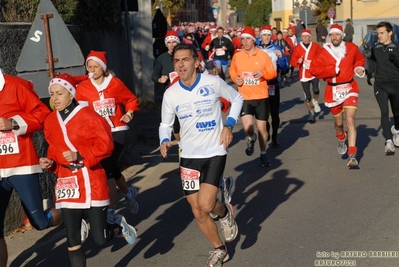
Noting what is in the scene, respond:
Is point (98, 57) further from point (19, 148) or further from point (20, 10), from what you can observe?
point (20, 10)

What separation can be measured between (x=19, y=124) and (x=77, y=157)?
733 mm

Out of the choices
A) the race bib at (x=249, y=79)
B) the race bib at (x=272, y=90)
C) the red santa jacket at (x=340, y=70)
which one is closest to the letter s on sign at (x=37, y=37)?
the race bib at (x=249, y=79)

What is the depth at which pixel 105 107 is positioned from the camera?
8086mm

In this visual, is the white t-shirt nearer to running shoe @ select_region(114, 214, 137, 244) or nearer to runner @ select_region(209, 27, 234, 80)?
running shoe @ select_region(114, 214, 137, 244)

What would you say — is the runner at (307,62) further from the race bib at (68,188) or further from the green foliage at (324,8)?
the green foliage at (324,8)

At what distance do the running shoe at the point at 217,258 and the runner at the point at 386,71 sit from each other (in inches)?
225

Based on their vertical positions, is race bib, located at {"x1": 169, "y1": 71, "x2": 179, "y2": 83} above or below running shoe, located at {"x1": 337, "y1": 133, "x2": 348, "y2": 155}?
above

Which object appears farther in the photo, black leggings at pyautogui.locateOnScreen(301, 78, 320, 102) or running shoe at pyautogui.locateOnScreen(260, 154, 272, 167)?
black leggings at pyautogui.locateOnScreen(301, 78, 320, 102)

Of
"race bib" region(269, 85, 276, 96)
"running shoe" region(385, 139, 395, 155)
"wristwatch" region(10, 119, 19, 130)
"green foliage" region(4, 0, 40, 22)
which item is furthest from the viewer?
"race bib" region(269, 85, 276, 96)

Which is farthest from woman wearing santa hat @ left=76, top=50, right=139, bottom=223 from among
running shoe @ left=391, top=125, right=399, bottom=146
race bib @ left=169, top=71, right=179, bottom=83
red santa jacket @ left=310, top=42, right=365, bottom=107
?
running shoe @ left=391, top=125, right=399, bottom=146

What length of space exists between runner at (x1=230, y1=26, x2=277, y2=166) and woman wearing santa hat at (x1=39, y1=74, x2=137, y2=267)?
5396 mm

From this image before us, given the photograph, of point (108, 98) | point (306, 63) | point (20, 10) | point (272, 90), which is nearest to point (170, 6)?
point (306, 63)

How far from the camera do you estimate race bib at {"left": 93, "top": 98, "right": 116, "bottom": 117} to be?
804cm

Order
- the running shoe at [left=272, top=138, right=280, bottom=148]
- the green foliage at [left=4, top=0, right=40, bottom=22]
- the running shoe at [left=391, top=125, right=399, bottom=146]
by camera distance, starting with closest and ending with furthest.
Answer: the green foliage at [left=4, top=0, right=40, bottom=22], the running shoe at [left=391, top=125, right=399, bottom=146], the running shoe at [left=272, top=138, right=280, bottom=148]
